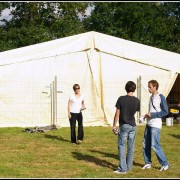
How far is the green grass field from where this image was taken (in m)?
7.75

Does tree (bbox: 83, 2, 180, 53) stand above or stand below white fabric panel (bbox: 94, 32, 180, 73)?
above

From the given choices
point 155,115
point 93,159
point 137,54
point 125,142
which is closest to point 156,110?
point 155,115

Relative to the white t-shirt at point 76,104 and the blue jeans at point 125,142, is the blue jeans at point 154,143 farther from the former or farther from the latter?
the white t-shirt at point 76,104

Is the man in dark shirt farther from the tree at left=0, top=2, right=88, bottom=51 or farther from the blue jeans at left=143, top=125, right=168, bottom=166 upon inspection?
the tree at left=0, top=2, right=88, bottom=51

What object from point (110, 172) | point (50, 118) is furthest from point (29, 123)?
point (110, 172)

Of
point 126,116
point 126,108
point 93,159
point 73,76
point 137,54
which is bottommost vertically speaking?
point 93,159

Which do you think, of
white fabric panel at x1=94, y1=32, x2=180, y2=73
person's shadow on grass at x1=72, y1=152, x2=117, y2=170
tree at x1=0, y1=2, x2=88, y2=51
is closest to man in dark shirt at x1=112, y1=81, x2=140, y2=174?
person's shadow on grass at x1=72, y1=152, x2=117, y2=170

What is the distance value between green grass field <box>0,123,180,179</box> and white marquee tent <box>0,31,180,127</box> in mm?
1721

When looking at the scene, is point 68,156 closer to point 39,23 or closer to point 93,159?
point 93,159

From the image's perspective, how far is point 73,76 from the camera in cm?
1594

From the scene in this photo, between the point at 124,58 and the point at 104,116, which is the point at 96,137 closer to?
the point at 104,116

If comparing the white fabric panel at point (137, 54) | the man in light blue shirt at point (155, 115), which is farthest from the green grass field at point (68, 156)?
the white fabric panel at point (137, 54)

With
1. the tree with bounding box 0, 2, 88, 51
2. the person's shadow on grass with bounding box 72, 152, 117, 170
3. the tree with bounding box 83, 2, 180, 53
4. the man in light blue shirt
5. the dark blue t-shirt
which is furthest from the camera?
the tree with bounding box 83, 2, 180, 53

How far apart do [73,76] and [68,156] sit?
22.0ft
